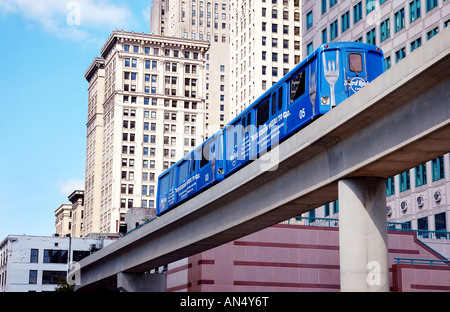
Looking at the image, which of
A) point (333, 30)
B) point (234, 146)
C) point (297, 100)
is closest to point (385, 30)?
point (333, 30)

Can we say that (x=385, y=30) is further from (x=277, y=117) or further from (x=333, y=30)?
(x=277, y=117)

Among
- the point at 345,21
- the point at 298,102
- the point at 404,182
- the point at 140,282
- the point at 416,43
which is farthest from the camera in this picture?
the point at 345,21

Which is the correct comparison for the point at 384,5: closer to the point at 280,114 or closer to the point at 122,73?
the point at 280,114

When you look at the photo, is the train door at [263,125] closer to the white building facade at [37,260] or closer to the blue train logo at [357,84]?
the blue train logo at [357,84]

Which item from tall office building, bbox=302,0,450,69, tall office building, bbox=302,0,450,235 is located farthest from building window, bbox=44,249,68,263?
tall office building, bbox=302,0,450,69

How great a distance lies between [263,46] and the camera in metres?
150

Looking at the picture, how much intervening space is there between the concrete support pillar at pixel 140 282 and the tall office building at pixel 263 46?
9901 centimetres

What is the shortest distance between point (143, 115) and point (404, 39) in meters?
107

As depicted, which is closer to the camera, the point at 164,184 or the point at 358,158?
the point at 358,158

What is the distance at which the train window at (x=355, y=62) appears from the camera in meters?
27.4

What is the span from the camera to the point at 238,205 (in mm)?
31219

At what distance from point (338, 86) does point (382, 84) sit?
261 inches
